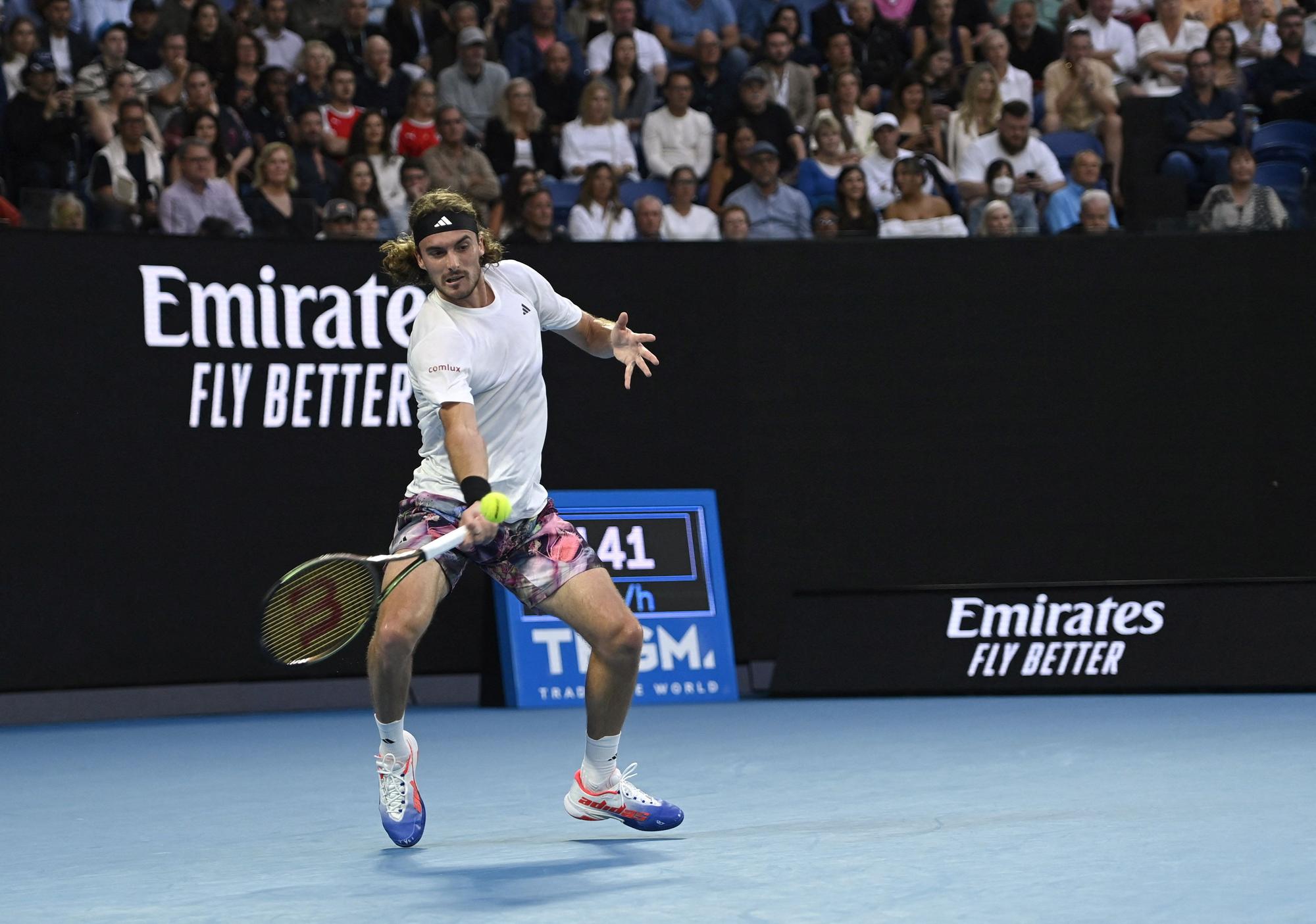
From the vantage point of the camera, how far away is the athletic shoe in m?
4.73

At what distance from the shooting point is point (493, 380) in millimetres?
4746

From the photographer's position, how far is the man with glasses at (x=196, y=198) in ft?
30.2

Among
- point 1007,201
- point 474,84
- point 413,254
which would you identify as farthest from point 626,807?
point 474,84

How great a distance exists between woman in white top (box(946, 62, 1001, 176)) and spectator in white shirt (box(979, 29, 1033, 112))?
23.9 inches

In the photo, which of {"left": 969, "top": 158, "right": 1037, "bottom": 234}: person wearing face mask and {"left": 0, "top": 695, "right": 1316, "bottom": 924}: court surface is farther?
{"left": 969, "top": 158, "right": 1037, "bottom": 234}: person wearing face mask

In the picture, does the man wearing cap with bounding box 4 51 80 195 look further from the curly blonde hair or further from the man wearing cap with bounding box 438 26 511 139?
the curly blonde hair

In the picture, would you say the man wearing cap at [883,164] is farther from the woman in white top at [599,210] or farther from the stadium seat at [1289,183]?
the stadium seat at [1289,183]

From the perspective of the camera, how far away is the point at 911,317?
30.6 ft

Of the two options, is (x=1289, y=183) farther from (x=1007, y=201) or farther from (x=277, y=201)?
(x=277, y=201)

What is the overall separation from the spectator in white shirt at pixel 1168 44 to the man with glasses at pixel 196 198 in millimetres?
6435

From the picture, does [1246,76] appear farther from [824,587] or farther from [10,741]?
[10,741]

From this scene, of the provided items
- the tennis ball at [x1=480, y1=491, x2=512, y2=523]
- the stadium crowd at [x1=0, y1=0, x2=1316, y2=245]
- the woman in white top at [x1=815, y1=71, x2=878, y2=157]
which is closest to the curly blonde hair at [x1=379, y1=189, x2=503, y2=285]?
the tennis ball at [x1=480, y1=491, x2=512, y2=523]

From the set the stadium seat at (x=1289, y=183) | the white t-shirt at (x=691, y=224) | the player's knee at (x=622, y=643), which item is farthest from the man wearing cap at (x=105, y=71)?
the player's knee at (x=622, y=643)

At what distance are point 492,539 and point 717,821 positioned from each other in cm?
124
